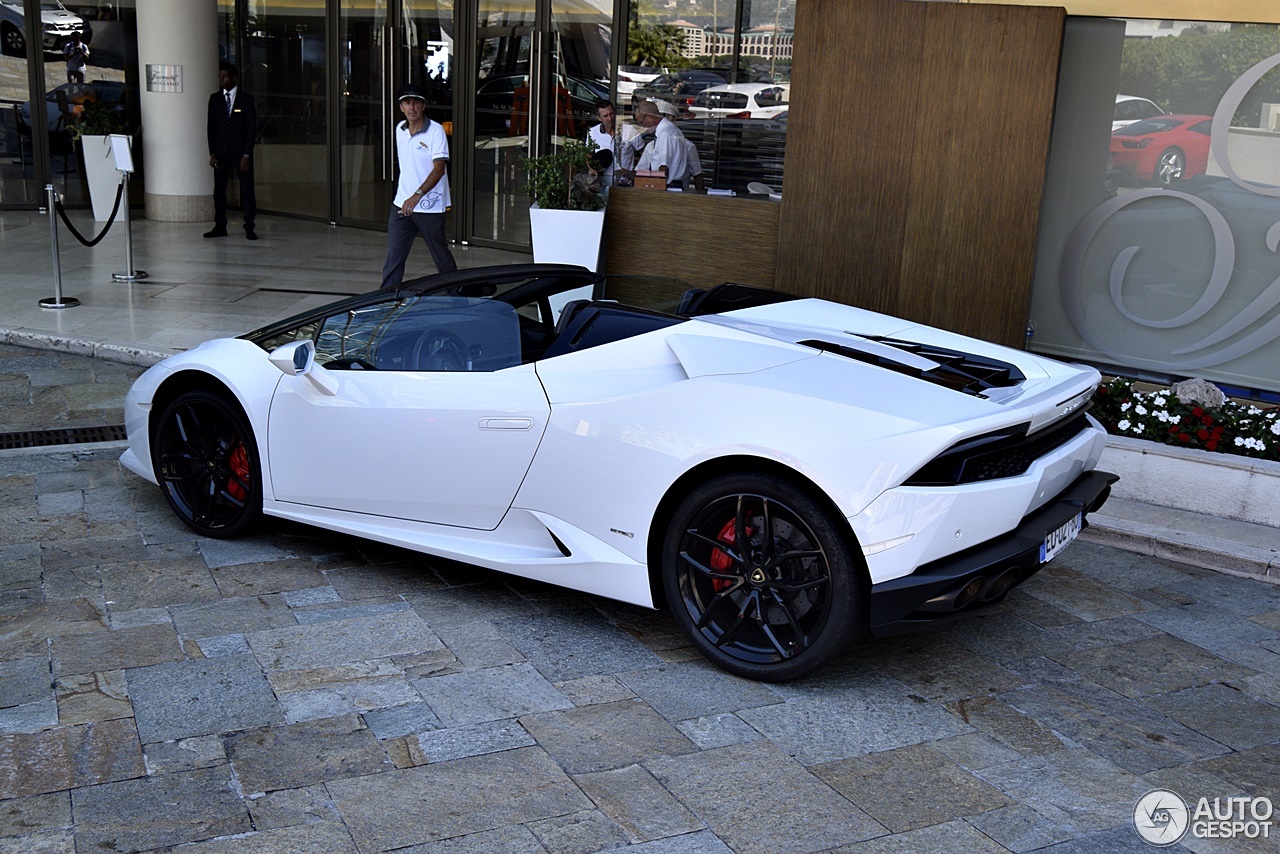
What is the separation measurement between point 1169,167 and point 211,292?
7652 mm

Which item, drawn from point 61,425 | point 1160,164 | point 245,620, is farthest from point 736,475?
point 1160,164

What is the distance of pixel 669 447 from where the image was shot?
3918 mm

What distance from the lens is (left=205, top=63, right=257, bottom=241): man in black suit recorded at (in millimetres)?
14109

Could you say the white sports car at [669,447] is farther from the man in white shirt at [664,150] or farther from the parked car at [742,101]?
the parked car at [742,101]

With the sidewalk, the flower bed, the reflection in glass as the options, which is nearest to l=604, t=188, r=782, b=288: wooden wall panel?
the sidewalk

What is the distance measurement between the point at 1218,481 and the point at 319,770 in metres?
4.31

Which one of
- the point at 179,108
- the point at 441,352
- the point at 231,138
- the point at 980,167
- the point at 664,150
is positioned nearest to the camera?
the point at 441,352

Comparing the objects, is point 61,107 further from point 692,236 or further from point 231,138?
point 692,236

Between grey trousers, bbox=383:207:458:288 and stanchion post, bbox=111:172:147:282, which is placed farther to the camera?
stanchion post, bbox=111:172:147:282

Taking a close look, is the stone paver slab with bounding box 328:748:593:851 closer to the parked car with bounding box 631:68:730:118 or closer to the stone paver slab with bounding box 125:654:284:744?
the stone paver slab with bounding box 125:654:284:744

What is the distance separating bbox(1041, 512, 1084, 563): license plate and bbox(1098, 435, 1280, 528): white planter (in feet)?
6.15

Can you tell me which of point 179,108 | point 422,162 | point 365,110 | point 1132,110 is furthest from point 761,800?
point 179,108

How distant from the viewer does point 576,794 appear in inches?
129

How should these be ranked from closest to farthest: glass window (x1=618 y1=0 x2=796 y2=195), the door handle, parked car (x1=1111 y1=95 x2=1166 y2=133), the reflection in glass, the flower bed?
the door handle < the flower bed < parked car (x1=1111 y1=95 x2=1166 y2=133) < glass window (x1=618 y1=0 x2=796 y2=195) < the reflection in glass
